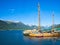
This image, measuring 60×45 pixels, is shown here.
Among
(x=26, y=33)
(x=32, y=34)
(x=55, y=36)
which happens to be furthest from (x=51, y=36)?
(x=26, y=33)

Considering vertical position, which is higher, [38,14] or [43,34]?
[38,14]

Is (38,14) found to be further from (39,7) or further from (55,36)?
(55,36)

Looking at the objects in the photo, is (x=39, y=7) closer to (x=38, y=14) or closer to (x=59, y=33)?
(x=38, y=14)

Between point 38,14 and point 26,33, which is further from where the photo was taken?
point 26,33

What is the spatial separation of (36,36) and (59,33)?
266 inches

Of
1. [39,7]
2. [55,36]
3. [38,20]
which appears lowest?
[55,36]

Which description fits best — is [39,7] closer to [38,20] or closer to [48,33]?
[38,20]

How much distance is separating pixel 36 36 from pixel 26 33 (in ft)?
39.9

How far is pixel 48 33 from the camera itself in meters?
54.2

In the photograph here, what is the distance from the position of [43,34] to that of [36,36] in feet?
7.24

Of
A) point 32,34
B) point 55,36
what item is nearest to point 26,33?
point 32,34

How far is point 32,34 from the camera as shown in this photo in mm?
55531

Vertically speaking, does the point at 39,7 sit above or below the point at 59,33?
above

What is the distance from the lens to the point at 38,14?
5619 cm
